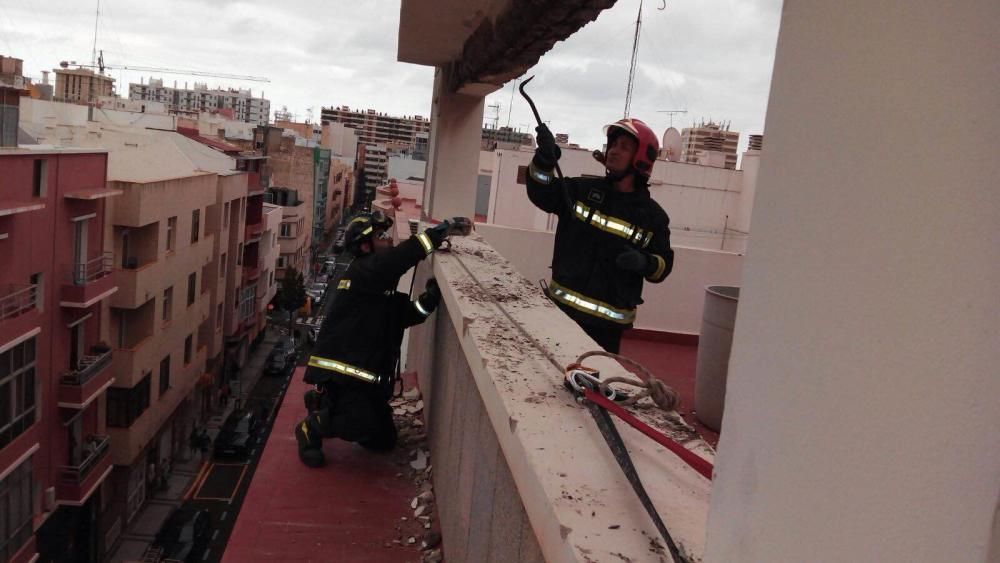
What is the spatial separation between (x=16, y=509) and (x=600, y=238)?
47.1 ft

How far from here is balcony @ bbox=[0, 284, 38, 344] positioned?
1342cm

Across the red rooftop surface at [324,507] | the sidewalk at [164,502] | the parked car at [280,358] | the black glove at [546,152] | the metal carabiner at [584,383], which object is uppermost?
the black glove at [546,152]

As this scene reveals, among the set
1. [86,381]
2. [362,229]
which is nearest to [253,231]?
[86,381]

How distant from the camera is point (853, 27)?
0.77 metres

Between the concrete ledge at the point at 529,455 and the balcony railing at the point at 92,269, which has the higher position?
the concrete ledge at the point at 529,455

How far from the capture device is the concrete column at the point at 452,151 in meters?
6.36

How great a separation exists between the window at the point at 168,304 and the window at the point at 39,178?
268 inches

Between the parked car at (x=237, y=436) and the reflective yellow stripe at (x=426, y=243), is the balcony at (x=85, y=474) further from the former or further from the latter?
the reflective yellow stripe at (x=426, y=243)

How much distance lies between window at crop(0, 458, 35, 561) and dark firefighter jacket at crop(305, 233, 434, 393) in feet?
40.3

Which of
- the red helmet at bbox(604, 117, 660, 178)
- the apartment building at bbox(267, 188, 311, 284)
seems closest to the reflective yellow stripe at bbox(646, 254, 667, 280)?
the red helmet at bbox(604, 117, 660, 178)

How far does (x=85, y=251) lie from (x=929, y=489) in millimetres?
18620

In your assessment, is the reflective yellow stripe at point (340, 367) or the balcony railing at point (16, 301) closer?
the reflective yellow stripe at point (340, 367)

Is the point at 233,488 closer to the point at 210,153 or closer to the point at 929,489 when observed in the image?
the point at 210,153

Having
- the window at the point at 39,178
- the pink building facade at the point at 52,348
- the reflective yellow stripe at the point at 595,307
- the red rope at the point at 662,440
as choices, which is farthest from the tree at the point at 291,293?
the red rope at the point at 662,440
